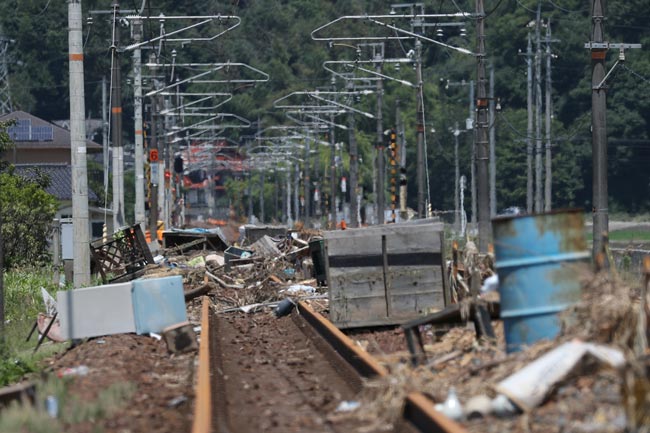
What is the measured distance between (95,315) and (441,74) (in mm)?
112806

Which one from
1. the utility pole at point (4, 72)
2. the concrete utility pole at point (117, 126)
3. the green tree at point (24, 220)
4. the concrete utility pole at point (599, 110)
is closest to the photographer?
the concrete utility pole at point (599, 110)

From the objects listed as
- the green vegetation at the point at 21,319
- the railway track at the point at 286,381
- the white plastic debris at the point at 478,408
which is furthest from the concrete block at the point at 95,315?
the white plastic debris at the point at 478,408

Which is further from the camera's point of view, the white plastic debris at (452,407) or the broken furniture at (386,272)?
the broken furniture at (386,272)

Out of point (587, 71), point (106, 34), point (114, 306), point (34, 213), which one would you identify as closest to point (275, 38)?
point (106, 34)

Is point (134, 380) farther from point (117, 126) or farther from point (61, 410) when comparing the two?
point (117, 126)

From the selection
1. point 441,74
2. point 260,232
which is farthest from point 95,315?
point 441,74

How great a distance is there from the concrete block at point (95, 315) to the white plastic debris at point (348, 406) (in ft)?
25.3

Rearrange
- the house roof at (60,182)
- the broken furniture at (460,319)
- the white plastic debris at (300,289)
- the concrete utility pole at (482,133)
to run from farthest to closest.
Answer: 1. the house roof at (60,182)
2. the concrete utility pole at (482,133)
3. the white plastic debris at (300,289)
4. the broken furniture at (460,319)

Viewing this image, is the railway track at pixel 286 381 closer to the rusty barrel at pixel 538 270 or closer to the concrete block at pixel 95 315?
the concrete block at pixel 95 315

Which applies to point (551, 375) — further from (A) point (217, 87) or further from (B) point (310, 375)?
(A) point (217, 87)

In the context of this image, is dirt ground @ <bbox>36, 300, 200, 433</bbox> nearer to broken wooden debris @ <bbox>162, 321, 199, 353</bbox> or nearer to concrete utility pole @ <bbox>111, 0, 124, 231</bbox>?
broken wooden debris @ <bbox>162, 321, 199, 353</bbox>

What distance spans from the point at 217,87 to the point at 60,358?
126m

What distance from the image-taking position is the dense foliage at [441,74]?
94875 millimetres

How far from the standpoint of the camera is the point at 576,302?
1257cm
